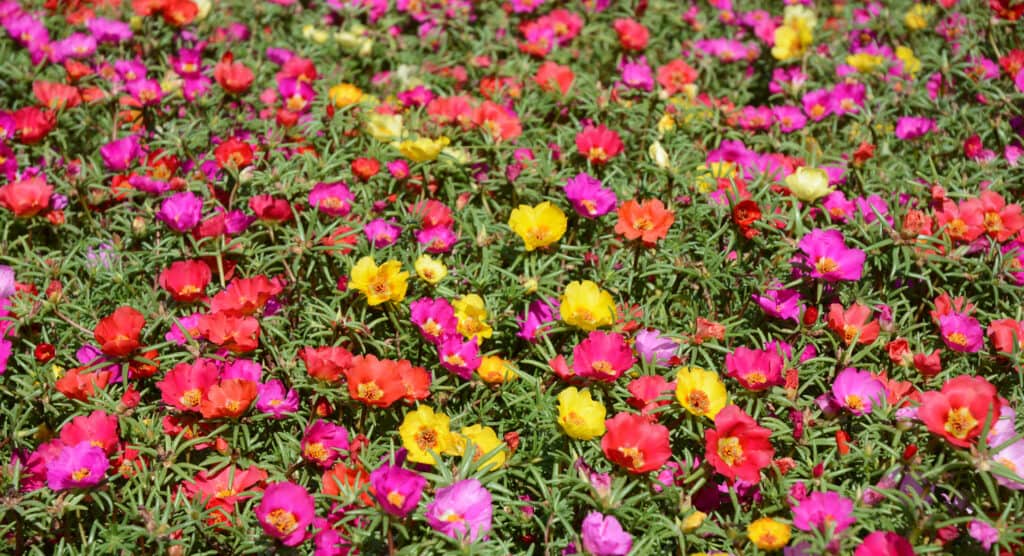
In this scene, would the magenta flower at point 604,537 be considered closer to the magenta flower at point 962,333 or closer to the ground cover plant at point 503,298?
the ground cover plant at point 503,298

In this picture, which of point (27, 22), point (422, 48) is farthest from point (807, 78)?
point (27, 22)

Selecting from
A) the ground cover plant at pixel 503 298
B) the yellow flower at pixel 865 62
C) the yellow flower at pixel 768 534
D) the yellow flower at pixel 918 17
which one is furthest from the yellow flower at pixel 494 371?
the yellow flower at pixel 918 17

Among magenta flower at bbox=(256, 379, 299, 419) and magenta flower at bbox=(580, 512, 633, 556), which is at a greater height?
magenta flower at bbox=(580, 512, 633, 556)

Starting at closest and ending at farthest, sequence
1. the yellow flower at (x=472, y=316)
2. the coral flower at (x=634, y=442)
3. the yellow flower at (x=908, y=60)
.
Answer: the coral flower at (x=634, y=442)
the yellow flower at (x=472, y=316)
the yellow flower at (x=908, y=60)

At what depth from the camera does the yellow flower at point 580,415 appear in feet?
6.32

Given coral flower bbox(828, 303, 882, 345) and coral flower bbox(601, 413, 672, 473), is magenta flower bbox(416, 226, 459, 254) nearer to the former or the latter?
coral flower bbox(601, 413, 672, 473)

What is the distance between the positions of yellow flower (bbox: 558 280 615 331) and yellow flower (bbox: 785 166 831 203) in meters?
0.73

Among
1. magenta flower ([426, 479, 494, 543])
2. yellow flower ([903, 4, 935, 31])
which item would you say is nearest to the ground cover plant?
magenta flower ([426, 479, 494, 543])

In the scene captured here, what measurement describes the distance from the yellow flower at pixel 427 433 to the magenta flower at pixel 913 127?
216cm

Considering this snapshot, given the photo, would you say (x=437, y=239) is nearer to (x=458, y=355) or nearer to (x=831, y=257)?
(x=458, y=355)

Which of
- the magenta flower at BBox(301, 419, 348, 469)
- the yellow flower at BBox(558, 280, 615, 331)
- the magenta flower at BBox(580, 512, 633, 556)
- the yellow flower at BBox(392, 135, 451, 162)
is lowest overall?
the magenta flower at BBox(301, 419, 348, 469)

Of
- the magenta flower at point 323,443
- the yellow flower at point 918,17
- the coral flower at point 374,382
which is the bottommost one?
the magenta flower at point 323,443

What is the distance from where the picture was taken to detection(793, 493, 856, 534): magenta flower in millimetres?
1755

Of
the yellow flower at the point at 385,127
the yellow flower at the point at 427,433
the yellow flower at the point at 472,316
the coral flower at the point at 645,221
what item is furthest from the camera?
the yellow flower at the point at 385,127
